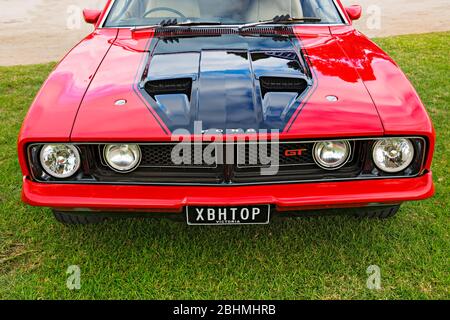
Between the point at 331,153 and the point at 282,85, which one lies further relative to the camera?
the point at 282,85

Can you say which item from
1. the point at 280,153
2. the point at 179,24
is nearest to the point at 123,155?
the point at 280,153

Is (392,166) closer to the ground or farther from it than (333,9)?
closer to the ground

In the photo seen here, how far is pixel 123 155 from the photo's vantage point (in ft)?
7.56

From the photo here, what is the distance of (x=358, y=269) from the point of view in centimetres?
268

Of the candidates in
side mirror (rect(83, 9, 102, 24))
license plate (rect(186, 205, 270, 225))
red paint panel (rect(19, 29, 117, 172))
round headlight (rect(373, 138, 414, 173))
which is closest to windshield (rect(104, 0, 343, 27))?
side mirror (rect(83, 9, 102, 24))

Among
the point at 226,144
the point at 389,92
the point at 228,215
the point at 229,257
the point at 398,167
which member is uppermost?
the point at 389,92

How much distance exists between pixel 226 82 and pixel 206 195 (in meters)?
0.60

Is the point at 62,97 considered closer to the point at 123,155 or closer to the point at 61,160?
the point at 61,160

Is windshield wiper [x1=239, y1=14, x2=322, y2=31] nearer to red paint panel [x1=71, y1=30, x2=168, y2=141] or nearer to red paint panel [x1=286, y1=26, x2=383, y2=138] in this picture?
red paint panel [x1=286, y1=26, x2=383, y2=138]

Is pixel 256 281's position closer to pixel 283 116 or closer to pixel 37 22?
pixel 283 116

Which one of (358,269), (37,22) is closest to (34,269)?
(358,269)

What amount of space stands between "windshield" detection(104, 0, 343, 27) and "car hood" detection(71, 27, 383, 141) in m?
0.41

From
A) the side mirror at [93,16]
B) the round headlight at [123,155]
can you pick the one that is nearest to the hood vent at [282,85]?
the round headlight at [123,155]

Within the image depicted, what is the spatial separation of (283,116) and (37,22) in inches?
373
